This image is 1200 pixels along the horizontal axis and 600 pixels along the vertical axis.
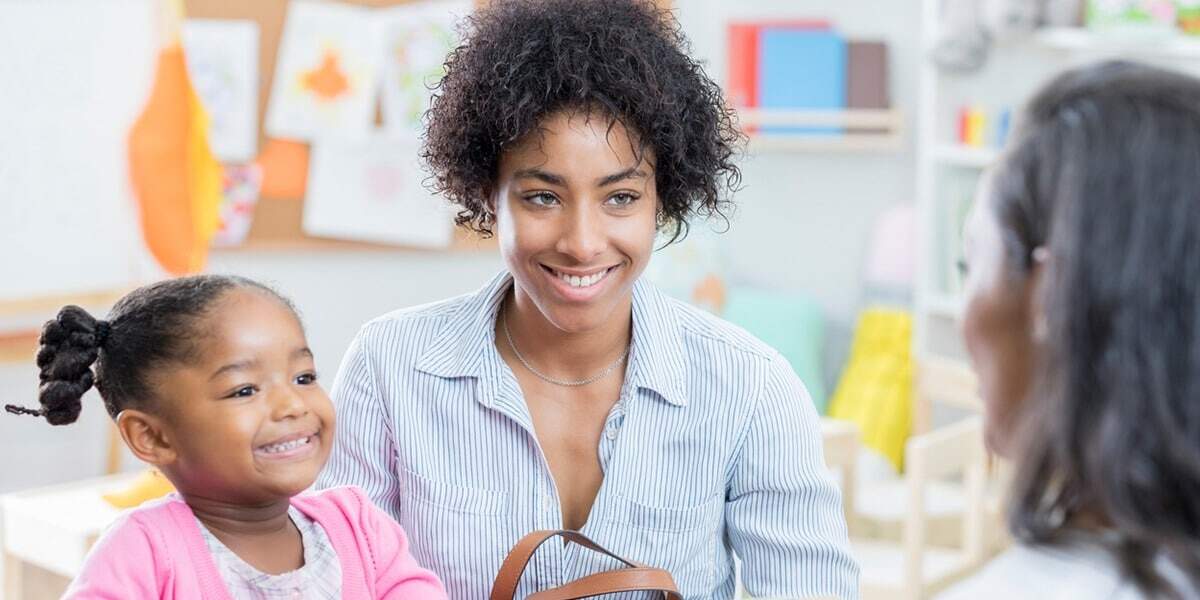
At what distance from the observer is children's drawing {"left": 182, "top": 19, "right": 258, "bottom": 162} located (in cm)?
364

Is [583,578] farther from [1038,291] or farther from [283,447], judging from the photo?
[1038,291]

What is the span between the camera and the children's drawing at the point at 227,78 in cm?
364

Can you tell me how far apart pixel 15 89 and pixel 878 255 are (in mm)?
2477

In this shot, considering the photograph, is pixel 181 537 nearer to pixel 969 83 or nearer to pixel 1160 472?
pixel 1160 472

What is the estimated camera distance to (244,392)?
1.41m

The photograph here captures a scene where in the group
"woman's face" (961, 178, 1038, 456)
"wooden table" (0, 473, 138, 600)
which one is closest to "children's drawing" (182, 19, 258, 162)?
"wooden table" (0, 473, 138, 600)

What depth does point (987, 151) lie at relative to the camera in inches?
149

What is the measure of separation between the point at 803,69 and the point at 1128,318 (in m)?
3.48

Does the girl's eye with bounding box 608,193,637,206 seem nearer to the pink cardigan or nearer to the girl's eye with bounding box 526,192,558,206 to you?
the girl's eye with bounding box 526,192,558,206

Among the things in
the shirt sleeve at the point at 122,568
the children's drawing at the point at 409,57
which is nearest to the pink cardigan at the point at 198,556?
the shirt sleeve at the point at 122,568

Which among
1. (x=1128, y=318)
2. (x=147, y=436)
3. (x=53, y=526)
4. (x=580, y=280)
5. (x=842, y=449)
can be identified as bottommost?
(x=842, y=449)

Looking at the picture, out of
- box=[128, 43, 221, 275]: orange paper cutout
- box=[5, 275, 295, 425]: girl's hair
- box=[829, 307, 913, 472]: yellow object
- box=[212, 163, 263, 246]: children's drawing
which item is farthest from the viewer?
box=[829, 307, 913, 472]: yellow object

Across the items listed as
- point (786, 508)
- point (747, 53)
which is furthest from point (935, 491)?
point (786, 508)

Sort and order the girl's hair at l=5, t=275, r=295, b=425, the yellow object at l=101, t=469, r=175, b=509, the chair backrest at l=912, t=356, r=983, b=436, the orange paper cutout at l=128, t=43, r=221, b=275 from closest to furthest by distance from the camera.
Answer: the girl's hair at l=5, t=275, r=295, b=425
the yellow object at l=101, t=469, r=175, b=509
the orange paper cutout at l=128, t=43, r=221, b=275
the chair backrest at l=912, t=356, r=983, b=436
